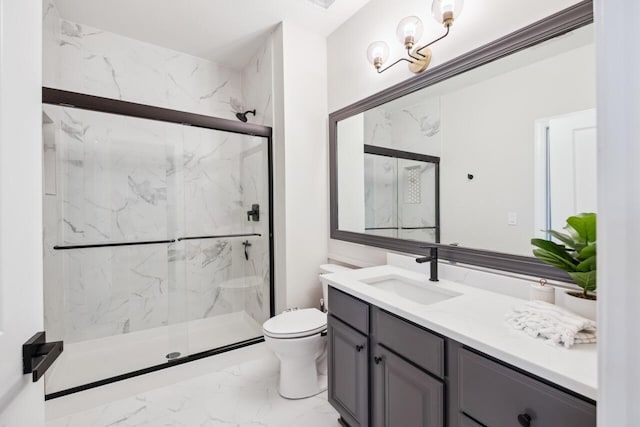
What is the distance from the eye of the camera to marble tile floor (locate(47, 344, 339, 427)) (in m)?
1.63

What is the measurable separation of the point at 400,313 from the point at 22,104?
4.07 ft

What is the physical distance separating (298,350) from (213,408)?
1.98 ft

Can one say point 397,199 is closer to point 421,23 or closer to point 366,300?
point 366,300

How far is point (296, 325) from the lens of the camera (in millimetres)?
1859

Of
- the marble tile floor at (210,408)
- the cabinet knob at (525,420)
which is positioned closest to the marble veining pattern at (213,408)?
the marble tile floor at (210,408)

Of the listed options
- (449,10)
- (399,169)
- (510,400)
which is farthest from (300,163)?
(510,400)

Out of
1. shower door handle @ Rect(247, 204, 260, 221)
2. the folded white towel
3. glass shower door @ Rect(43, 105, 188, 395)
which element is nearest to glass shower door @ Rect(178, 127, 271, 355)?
shower door handle @ Rect(247, 204, 260, 221)

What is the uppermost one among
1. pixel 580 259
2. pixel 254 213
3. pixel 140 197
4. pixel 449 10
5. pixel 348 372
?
pixel 449 10

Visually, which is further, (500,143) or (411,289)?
(411,289)

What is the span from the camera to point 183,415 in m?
1.68

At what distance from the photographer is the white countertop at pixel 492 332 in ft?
2.34

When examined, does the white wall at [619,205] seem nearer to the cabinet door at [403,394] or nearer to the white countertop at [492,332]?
the white countertop at [492,332]

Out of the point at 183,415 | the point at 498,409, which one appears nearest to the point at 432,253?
the point at 498,409

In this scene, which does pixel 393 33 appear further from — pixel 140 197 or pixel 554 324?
pixel 140 197
